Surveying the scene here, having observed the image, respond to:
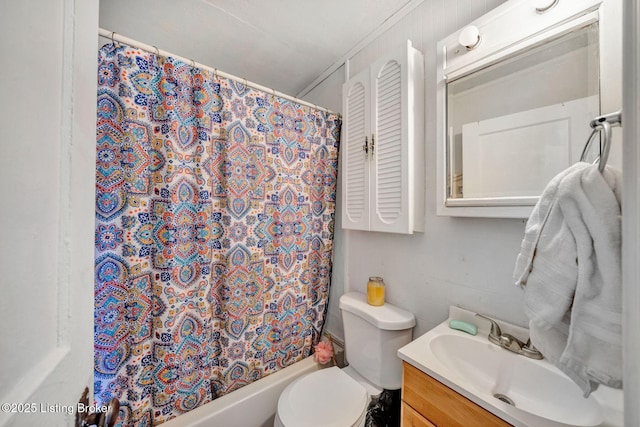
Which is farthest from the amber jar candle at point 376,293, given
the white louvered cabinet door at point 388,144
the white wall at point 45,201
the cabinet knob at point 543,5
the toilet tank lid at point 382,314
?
the cabinet knob at point 543,5

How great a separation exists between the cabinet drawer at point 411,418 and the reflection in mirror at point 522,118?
0.76 meters

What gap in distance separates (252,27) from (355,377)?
6.44 feet

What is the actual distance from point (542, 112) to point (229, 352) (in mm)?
1662

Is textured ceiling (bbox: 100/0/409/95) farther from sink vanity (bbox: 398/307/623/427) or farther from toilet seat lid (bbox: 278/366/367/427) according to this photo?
toilet seat lid (bbox: 278/366/367/427)

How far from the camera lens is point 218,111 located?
117 centimetres

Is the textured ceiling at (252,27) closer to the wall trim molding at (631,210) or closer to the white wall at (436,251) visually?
the white wall at (436,251)

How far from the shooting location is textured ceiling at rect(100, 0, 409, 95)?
1166 millimetres

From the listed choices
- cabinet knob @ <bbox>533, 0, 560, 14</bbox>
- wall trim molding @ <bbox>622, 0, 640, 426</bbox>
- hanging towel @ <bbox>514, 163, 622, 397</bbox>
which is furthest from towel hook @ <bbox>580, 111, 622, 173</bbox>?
cabinet knob @ <bbox>533, 0, 560, 14</bbox>

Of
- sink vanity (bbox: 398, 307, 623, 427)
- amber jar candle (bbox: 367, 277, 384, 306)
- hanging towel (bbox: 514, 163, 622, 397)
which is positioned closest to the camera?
hanging towel (bbox: 514, 163, 622, 397)

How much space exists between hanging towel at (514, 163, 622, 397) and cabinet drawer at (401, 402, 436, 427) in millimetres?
446

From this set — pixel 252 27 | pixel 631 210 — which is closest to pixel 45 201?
pixel 631 210

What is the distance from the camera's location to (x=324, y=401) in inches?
41.8

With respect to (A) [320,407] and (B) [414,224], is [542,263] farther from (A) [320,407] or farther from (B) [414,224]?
(A) [320,407]

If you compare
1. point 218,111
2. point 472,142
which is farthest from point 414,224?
point 218,111
